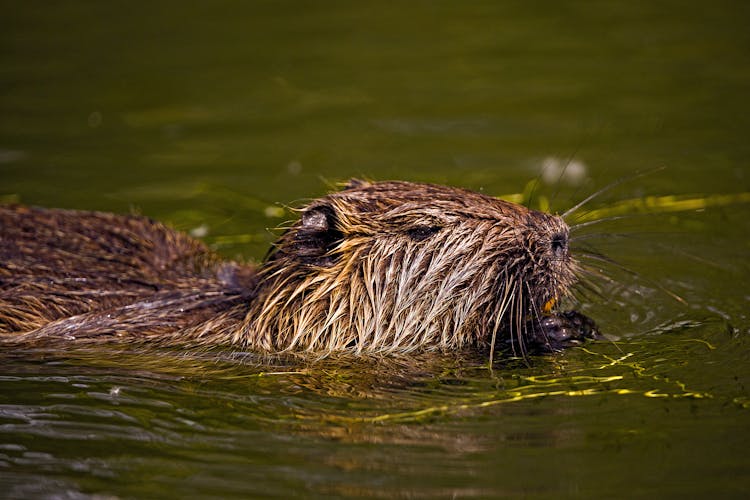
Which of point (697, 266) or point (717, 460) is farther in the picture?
point (697, 266)

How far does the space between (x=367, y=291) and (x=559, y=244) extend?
75cm

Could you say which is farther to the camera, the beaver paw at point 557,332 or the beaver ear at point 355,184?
the beaver ear at point 355,184

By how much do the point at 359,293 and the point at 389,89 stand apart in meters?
3.93

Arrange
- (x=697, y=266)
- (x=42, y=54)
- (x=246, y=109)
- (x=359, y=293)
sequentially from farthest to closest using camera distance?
(x=42, y=54), (x=246, y=109), (x=697, y=266), (x=359, y=293)

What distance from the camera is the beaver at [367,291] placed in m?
4.52

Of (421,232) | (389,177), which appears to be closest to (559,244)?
(421,232)

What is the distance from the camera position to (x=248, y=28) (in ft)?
31.8

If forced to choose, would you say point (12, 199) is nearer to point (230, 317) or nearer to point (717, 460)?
point (230, 317)

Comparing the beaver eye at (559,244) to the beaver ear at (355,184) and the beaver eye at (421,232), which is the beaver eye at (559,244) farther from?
the beaver ear at (355,184)

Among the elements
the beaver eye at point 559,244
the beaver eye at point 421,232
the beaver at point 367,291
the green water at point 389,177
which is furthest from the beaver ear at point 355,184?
the beaver eye at point 559,244

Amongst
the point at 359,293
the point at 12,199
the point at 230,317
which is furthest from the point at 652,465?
the point at 12,199

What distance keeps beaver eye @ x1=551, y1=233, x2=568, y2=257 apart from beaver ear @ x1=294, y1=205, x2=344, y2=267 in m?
0.82

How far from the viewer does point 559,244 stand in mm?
4488

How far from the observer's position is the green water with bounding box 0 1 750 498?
3838 millimetres
